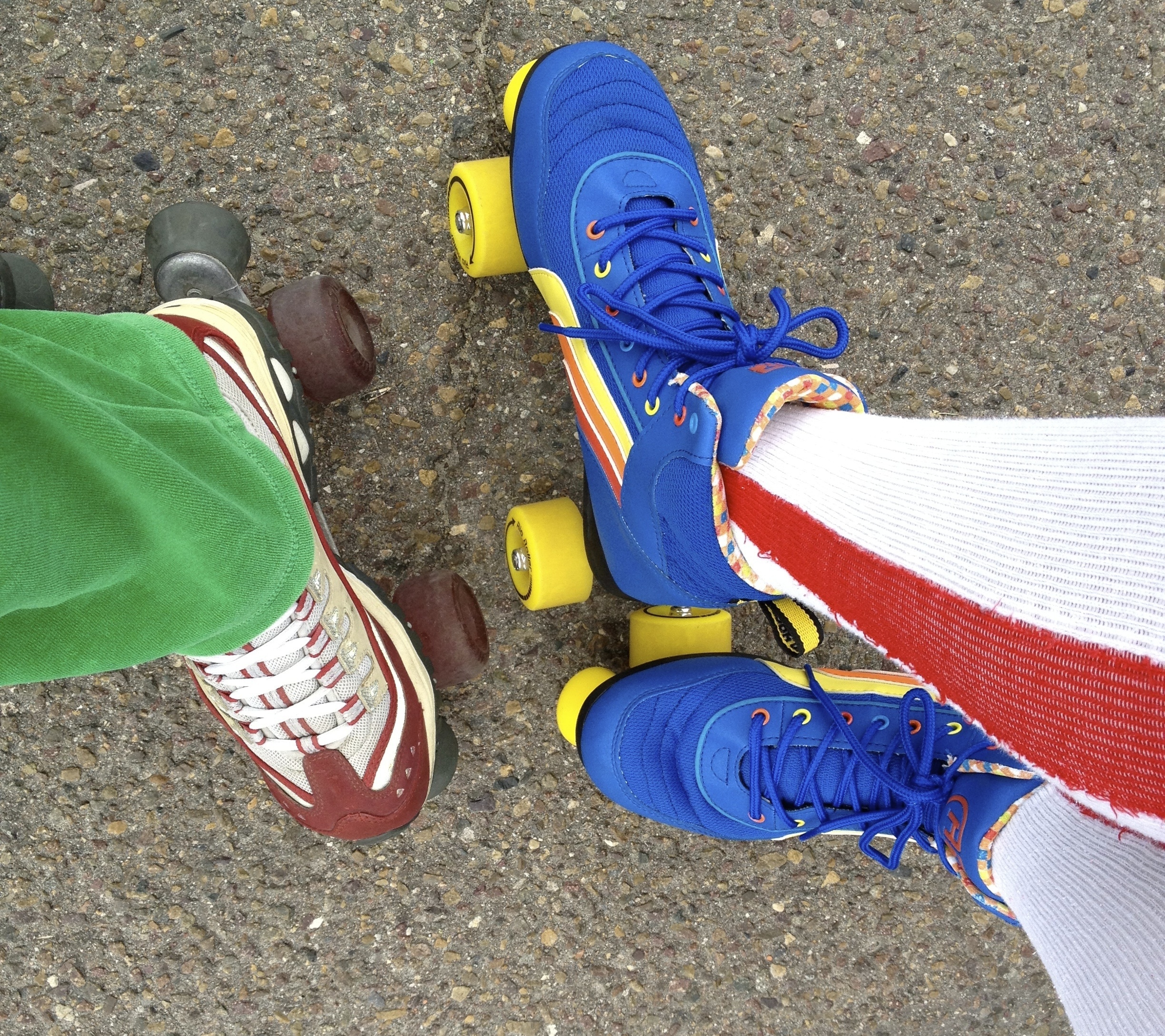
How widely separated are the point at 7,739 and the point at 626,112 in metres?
1.32

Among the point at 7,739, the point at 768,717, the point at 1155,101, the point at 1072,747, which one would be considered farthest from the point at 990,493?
the point at 7,739

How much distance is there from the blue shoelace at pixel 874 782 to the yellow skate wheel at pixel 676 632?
0.14 metres

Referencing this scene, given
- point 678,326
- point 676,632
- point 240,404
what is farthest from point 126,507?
point 676,632

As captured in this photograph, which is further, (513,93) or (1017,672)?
(513,93)

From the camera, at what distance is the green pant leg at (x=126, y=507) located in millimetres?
603

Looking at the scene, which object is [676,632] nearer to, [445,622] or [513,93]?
[445,622]

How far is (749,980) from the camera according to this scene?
146 centimetres

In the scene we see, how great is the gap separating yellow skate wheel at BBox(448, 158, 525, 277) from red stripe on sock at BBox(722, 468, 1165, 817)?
2.16ft

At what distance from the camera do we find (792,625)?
1232 millimetres

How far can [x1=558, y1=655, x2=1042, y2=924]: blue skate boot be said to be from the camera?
121 cm

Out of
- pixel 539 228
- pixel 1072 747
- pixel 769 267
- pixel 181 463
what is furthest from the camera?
pixel 769 267

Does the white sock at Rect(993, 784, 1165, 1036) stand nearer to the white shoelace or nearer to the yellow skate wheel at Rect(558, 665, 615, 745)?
the yellow skate wheel at Rect(558, 665, 615, 745)

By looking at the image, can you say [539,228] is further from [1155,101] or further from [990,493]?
[1155,101]

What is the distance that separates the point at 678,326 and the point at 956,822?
752 mm
